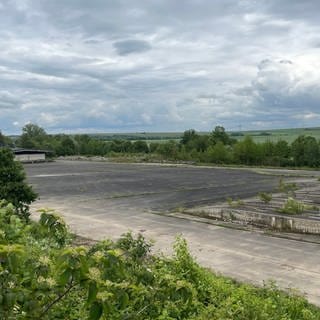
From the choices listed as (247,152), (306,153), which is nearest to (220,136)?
(247,152)

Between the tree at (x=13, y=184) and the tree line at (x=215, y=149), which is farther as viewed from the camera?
the tree line at (x=215, y=149)

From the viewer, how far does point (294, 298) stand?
8.10m

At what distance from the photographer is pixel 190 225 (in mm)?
16047

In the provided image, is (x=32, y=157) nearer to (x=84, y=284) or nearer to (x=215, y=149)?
(x=215, y=149)

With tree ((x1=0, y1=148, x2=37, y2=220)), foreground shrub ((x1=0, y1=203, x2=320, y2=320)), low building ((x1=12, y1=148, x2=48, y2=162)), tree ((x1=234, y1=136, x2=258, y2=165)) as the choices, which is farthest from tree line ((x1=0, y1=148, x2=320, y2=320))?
low building ((x1=12, y1=148, x2=48, y2=162))

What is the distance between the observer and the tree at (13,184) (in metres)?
13.7

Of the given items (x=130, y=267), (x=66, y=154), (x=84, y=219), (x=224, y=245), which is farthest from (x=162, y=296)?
(x=66, y=154)

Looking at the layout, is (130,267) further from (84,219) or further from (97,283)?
(84,219)

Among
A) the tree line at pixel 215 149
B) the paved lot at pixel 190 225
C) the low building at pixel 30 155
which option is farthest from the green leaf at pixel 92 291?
the low building at pixel 30 155

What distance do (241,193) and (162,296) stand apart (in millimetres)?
22589

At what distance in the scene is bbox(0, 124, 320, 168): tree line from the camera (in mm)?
52625

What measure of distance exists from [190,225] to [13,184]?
5.99 metres

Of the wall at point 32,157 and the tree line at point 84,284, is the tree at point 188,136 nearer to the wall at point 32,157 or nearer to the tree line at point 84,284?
the wall at point 32,157

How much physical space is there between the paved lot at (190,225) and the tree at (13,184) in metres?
2.09
